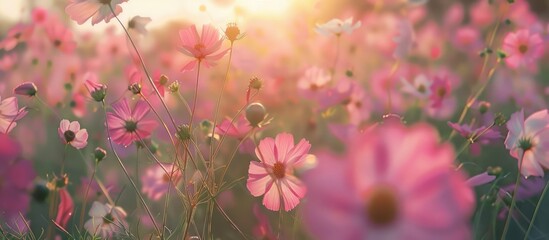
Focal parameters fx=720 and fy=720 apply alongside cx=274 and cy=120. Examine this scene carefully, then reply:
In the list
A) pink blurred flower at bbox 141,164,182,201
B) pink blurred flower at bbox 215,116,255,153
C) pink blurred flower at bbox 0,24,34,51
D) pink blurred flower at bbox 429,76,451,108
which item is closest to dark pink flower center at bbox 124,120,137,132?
pink blurred flower at bbox 215,116,255,153

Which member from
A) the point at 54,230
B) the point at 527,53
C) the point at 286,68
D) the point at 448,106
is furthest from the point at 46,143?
the point at 527,53

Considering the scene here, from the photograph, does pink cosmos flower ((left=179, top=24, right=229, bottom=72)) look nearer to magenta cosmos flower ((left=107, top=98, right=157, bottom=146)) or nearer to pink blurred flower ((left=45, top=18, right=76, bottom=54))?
magenta cosmos flower ((left=107, top=98, right=157, bottom=146))

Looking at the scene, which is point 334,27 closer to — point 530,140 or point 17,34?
point 530,140

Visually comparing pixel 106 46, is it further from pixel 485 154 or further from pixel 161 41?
pixel 485 154

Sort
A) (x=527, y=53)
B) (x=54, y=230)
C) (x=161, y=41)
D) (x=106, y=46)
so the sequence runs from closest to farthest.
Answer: (x=54, y=230)
(x=527, y=53)
(x=106, y=46)
(x=161, y=41)

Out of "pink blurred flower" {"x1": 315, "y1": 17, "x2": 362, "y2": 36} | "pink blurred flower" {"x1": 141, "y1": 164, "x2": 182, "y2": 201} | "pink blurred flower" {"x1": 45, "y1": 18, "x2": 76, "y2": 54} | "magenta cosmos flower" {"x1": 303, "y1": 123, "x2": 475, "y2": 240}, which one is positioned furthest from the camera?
"pink blurred flower" {"x1": 45, "y1": 18, "x2": 76, "y2": 54}

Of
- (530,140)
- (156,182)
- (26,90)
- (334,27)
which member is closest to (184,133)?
(26,90)

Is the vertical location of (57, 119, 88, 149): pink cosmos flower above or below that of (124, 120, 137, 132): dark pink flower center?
below

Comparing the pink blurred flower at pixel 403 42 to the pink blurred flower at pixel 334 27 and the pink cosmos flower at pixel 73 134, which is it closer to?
the pink blurred flower at pixel 334 27
